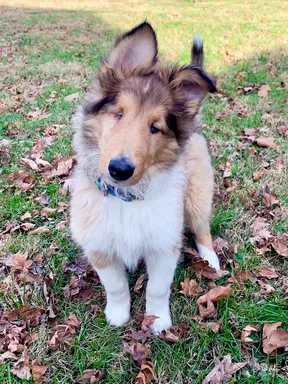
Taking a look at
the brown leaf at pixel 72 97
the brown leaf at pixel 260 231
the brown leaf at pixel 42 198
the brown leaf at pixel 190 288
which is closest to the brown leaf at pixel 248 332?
the brown leaf at pixel 190 288

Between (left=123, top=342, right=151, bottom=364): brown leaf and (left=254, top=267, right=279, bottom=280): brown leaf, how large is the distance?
45.4 inches

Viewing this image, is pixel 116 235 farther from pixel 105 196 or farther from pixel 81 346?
pixel 81 346

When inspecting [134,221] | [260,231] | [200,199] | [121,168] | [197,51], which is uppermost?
[197,51]

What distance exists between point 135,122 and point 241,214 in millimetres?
1994

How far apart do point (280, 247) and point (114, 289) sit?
61.8 inches

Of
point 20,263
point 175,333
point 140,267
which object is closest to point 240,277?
point 175,333

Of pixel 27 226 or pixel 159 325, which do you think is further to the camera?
pixel 27 226

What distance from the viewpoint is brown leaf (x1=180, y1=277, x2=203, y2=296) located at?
10.1ft

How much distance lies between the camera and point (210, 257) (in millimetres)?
3441

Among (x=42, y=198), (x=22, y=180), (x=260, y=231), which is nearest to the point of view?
(x=260, y=231)

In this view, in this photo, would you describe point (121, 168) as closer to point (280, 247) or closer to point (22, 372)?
point (22, 372)

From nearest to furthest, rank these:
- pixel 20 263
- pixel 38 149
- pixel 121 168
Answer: pixel 121 168, pixel 20 263, pixel 38 149

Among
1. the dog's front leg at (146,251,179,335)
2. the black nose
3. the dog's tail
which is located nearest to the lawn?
the dog's front leg at (146,251,179,335)

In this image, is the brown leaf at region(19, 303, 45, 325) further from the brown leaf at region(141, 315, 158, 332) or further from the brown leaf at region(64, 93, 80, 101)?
the brown leaf at region(64, 93, 80, 101)
